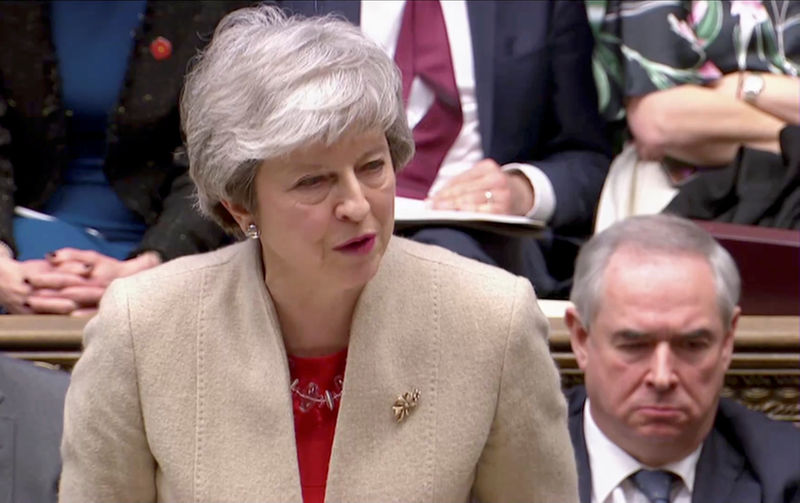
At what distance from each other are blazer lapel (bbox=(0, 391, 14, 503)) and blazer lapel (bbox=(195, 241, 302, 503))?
39 centimetres

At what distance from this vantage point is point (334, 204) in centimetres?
164

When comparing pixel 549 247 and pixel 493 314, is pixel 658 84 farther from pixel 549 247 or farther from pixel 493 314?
pixel 493 314

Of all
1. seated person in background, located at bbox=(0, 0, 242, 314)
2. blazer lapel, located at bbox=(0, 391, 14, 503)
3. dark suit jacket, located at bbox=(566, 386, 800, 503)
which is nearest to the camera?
blazer lapel, located at bbox=(0, 391, 14, 503)

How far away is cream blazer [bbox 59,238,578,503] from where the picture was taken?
1.72 meters

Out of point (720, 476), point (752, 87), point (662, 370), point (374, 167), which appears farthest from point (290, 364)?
point (752, 87)

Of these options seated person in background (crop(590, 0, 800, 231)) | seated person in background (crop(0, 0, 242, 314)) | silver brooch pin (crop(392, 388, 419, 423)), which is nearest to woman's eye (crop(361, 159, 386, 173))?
silver brooch pin (crop(392, 388, 419, 423))

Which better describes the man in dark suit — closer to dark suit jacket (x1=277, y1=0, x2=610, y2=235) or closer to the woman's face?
dark suit jacket (x1=277, y1=0, x2=610, y2=235)

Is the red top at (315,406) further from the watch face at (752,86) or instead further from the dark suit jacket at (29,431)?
the watch face at (752,86)

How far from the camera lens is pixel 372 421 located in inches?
68.5

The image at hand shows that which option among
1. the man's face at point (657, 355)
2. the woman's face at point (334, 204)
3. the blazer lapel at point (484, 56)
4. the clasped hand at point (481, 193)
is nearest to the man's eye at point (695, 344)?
the man's face at point (657, 355)

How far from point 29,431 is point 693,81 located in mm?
1520

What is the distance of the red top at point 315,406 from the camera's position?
1.79 meters

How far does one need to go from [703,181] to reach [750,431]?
1.74 ft

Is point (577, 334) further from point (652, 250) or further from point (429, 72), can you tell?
point (429, 72)
